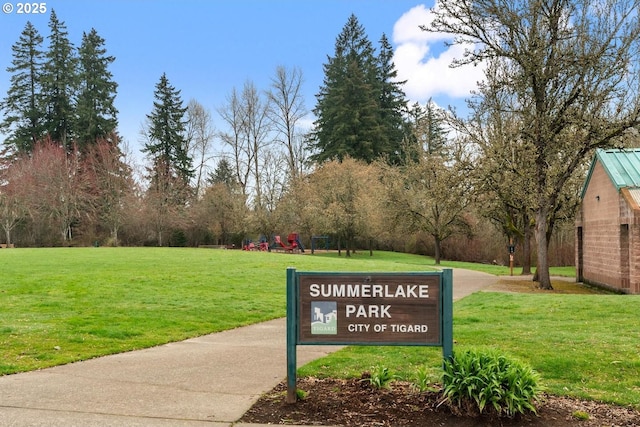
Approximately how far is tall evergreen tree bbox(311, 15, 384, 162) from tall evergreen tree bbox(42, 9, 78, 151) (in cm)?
2881

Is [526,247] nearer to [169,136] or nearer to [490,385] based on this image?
[490,385]

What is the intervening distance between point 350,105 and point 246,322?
5680 cm

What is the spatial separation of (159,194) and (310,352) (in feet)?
168

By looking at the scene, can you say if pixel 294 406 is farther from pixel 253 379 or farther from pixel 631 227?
pixel 631 227

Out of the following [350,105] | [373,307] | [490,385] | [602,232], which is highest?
[350,105]

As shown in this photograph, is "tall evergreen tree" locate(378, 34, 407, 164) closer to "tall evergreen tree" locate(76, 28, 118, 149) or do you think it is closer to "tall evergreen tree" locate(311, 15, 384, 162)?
"tall evergreen tree" locate(311, 15, 384, 162)

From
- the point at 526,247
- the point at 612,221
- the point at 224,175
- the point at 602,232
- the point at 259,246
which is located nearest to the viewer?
the point at 612,221

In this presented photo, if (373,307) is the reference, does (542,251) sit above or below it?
above

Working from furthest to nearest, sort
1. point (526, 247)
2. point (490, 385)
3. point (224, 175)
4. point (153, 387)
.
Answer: point (224, 175), point (526, 247), point (153, 387), point (490, 385)

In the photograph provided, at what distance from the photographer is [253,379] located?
6.64 meters

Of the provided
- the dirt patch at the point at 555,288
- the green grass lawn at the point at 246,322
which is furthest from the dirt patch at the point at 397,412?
the dirt patch at the point at 555,288

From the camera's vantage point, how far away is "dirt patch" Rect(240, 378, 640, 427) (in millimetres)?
5133

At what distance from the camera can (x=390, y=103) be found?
72438 millimetres

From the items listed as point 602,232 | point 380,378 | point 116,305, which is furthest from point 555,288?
point 380,378
